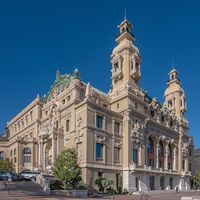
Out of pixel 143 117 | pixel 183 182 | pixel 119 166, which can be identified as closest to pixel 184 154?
pixel 183 182

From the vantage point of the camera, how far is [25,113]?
86.2 metres

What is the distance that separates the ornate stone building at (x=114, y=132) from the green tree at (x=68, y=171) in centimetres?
670

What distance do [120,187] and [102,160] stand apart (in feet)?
19.4

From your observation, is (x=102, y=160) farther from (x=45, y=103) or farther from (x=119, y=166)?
(x=45, y=103)

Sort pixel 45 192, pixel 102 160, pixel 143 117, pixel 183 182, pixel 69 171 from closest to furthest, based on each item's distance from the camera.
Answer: pixel 45 192, pixel 69 171, pixel 102 160, pixel 143 117, pixel 183 182

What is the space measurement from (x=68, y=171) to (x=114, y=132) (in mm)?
17144

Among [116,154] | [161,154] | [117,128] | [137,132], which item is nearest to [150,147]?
[161,154]

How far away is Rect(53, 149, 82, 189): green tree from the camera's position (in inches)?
1885

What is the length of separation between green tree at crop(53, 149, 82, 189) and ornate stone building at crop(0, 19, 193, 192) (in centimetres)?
670

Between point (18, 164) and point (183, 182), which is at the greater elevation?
point (18, 164)

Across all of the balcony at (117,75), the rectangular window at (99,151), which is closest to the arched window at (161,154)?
the balcony at (117,75)

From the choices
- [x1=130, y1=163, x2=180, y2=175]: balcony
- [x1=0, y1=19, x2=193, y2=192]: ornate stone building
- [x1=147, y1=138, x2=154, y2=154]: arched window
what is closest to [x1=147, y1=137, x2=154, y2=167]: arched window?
[x1=147, y1=138, x2=154, y2=154]: arched window

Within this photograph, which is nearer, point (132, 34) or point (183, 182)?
point (132, 34)

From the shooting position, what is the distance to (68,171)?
4797 cm
